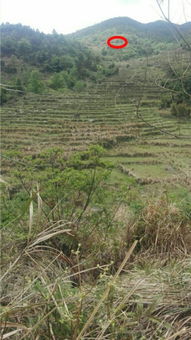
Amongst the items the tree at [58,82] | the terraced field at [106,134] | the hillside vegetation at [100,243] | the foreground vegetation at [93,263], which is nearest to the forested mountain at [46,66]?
the tree at [58,82]

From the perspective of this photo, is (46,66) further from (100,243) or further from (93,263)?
(93,263)

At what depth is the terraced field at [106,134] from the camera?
12.0 metres

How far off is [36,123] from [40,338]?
17865 millimetres

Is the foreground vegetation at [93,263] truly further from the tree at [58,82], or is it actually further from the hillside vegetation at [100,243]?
the tree at [58,82]

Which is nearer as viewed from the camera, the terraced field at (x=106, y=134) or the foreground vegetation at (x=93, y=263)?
the foreground vegetation at (x=93, y=263)

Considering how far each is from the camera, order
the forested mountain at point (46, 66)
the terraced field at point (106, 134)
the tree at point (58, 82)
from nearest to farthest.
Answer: the terraced field at point (106, 134)
the tree at point (58, 82)
the forested mountain at point (46, 66)

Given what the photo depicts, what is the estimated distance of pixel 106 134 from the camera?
623 inches

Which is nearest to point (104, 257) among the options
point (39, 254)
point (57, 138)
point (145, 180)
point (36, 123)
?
point (39, 254)

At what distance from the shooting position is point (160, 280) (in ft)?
4.32

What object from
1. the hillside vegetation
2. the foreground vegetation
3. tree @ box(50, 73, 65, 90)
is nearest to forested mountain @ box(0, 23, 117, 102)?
tree @ box(50, 73, 65, 90)

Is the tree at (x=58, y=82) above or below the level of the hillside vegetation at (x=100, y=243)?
above

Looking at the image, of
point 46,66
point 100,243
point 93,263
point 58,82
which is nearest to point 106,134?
point 58,82

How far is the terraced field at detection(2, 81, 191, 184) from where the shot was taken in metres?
12.0

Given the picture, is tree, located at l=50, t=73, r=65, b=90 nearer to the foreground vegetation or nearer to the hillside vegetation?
the hillside vegetation
